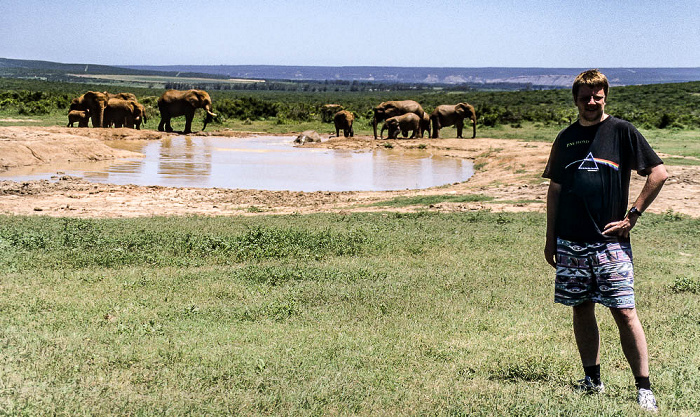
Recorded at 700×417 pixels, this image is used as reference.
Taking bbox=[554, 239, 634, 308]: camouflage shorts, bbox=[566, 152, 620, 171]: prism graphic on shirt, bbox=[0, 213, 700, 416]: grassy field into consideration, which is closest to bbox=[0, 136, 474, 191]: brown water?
bbox=[0, 213, 700, 416]: grassy field

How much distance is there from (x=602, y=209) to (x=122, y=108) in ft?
113

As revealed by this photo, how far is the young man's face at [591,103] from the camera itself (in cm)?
457

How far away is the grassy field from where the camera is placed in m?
4.81

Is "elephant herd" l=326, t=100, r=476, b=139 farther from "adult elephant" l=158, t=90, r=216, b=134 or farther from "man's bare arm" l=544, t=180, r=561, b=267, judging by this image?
"man's bare arm" l=544, t=180, r=561, b=267

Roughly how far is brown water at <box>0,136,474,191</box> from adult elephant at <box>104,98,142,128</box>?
4.40m

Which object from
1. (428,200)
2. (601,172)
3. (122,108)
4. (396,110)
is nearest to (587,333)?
(601,172)

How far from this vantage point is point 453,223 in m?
13.1

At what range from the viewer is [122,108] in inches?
1425

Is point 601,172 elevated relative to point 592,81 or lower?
lower

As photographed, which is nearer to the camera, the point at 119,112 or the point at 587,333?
the point at 587,333

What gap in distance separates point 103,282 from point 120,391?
3513 mm

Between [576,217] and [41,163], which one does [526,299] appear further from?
[41,163]

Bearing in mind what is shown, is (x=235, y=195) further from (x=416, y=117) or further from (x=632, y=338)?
(x=416, y=117)

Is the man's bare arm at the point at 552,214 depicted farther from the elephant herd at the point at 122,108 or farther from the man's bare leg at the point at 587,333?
the elephant herd at the point at 122,108
